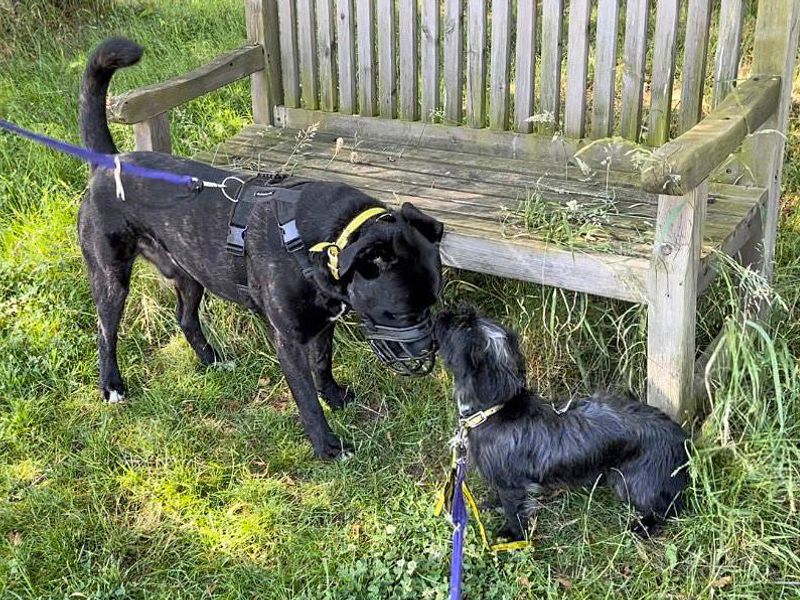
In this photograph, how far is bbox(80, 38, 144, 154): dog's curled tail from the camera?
139 inches

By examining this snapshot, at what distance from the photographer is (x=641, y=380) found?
3479 mm

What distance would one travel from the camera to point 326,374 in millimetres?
3830

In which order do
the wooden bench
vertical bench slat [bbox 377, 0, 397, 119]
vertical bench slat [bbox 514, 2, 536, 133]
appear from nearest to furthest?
the wooden bench
vertical bench slat [bbox 514, 2, 536, 133]
vertical bench slat [bbox 377, 0, 397, 119]

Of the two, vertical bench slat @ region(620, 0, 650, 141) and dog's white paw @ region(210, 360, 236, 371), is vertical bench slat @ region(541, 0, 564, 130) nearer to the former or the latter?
vertical bench slat @ region(620, 0, 650, 141)

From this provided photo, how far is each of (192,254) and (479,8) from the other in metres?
1.78

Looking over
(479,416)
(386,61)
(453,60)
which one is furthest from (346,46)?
(479,416)

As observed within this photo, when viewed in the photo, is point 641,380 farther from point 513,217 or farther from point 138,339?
point 138,339

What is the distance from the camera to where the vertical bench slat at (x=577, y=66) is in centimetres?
375

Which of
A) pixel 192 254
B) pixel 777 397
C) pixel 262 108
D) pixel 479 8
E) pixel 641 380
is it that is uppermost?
pixel 479 8

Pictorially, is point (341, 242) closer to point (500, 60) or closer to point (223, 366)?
point (223, 366)

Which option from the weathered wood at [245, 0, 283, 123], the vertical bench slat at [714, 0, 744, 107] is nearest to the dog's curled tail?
the weathered wood at [245, 0, 283, 123]

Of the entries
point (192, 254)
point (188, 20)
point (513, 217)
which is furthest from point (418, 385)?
point (188, 20)

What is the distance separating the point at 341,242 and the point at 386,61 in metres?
1.79

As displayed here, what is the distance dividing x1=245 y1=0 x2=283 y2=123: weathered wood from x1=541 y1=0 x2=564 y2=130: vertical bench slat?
1.49 meters
